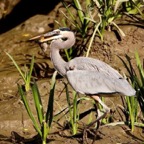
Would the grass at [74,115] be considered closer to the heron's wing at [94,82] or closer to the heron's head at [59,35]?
the heron's wing at [94,82]

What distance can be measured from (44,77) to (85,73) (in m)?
1.63

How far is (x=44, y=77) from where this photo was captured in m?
6.54

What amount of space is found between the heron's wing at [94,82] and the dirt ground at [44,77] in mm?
441

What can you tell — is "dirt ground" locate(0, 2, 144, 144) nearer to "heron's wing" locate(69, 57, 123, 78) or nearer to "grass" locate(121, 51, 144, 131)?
"grass" locate(121, 51, 144, 131)

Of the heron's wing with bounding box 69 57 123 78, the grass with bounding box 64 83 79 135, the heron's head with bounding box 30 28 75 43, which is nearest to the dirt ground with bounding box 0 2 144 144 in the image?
the grass with bounding box 64 83 79 135

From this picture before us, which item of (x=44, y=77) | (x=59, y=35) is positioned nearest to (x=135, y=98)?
(x=59, y=35)

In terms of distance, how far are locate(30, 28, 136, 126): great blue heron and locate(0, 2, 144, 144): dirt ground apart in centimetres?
44

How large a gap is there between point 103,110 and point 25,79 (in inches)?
41.7

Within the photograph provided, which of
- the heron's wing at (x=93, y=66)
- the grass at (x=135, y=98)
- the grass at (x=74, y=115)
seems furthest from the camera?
the grass at (x=135, y=98)

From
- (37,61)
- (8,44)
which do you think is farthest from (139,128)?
(8,44)

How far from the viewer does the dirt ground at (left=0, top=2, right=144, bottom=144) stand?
208 inches

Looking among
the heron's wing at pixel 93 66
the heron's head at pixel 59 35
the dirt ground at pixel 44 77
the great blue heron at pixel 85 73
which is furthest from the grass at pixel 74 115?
the heron's head at pixel 59 35

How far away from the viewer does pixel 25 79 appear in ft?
19.4

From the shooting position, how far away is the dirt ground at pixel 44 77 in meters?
5.27
